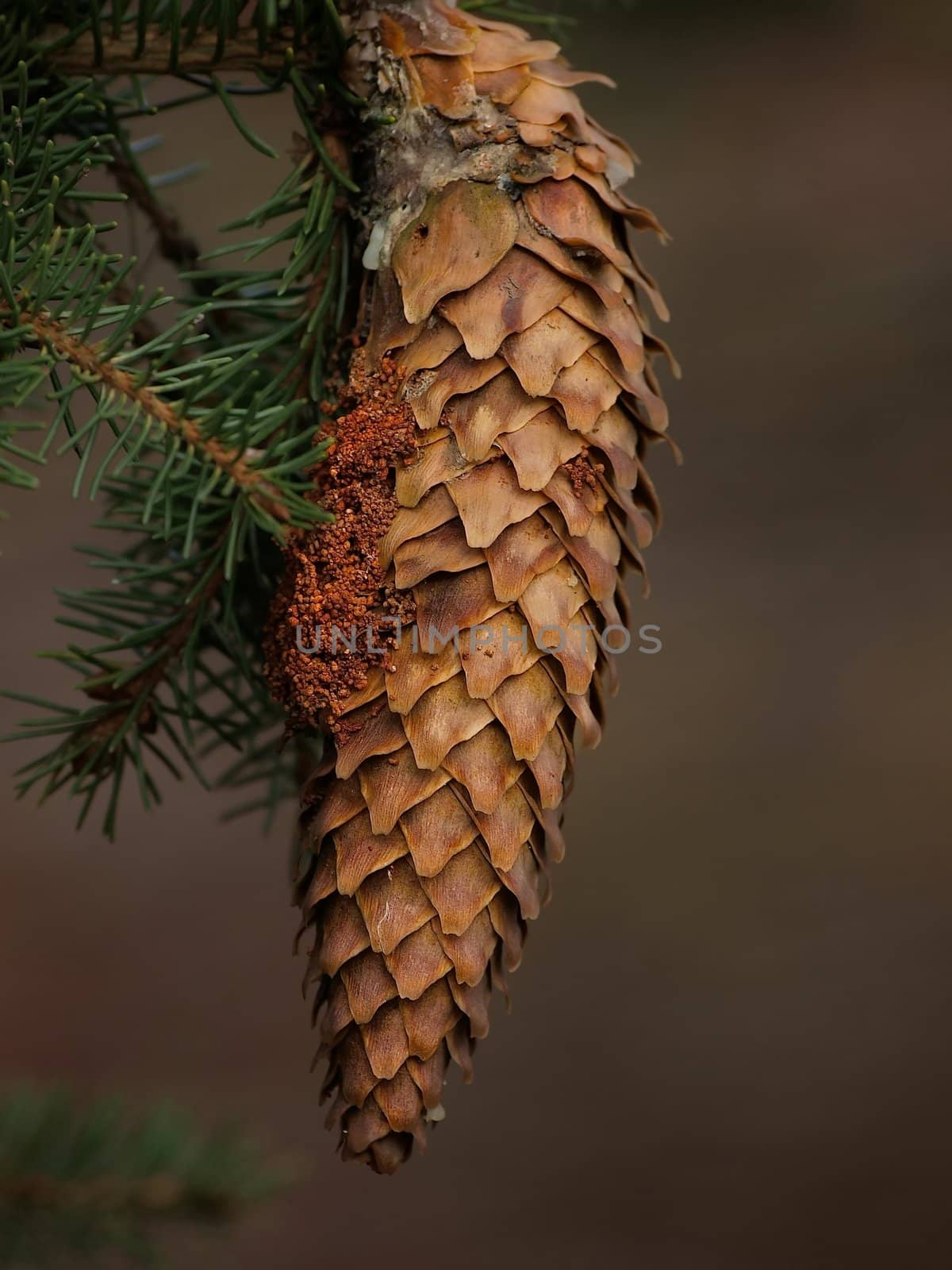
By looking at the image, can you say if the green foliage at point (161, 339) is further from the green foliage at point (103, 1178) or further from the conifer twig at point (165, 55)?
the green foliage at point (103, 1178)

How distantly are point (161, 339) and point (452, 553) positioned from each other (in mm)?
91

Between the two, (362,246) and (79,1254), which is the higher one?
(362,246)

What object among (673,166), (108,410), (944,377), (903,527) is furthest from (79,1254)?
(673,166)

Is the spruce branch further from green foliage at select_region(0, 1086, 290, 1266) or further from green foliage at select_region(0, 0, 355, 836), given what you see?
green foliage at select_region(0, 1086, 290, 1266)

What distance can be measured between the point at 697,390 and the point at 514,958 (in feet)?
4.28

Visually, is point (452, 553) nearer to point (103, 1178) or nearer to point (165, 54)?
point (165, 54)

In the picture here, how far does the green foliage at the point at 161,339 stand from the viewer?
0.29 meters

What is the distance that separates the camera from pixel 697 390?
1536mm

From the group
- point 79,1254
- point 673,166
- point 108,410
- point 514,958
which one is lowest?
point 79,1254

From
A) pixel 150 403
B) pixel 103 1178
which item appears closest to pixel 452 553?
pixel 150 403

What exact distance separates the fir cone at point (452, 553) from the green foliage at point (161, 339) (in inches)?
0.8

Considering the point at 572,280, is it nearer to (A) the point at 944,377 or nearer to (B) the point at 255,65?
(B) the point at 255,65

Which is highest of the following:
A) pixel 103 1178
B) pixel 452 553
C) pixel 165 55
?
pixel 165 55

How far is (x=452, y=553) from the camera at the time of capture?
308mm
